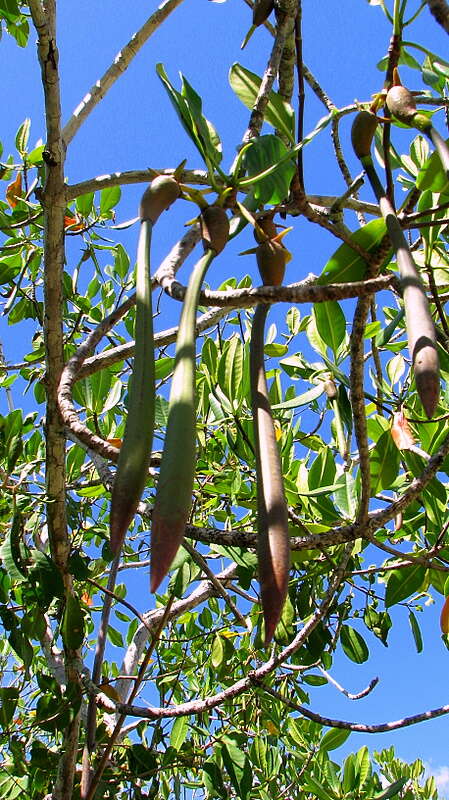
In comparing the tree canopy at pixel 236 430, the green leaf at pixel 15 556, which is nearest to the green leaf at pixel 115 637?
the tree canopy at pixel 236 430

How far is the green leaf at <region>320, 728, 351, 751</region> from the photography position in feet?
7.03

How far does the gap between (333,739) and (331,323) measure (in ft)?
5.09

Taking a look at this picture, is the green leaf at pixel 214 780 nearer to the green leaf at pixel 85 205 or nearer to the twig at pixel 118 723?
the twig at pixel 118 723

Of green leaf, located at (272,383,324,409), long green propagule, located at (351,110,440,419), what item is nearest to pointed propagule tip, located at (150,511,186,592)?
long green propagule, located at (351,110,440,419)

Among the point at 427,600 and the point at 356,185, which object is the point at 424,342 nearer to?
the point at 356,185

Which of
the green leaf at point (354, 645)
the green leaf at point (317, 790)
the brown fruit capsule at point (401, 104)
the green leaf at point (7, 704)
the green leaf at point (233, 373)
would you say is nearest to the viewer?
the brown fruit capsule at point (401, 104)

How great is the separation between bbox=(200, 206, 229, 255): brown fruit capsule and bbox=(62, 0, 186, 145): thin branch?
1.10 metres

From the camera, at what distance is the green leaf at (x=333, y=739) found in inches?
84.4

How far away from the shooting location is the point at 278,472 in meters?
0.53

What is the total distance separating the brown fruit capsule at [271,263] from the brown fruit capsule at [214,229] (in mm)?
78

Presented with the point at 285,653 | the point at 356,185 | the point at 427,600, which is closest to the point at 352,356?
the point at 356,185

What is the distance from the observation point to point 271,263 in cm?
81

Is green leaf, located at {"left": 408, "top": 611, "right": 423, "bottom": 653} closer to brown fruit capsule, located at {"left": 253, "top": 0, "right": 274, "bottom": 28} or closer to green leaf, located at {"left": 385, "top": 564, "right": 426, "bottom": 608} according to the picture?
green leaf, located at {"left": 385, "top": 564, "right": 426, "bottom": 608}

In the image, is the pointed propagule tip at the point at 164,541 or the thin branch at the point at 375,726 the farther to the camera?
the thin branch at the point at 375,726
